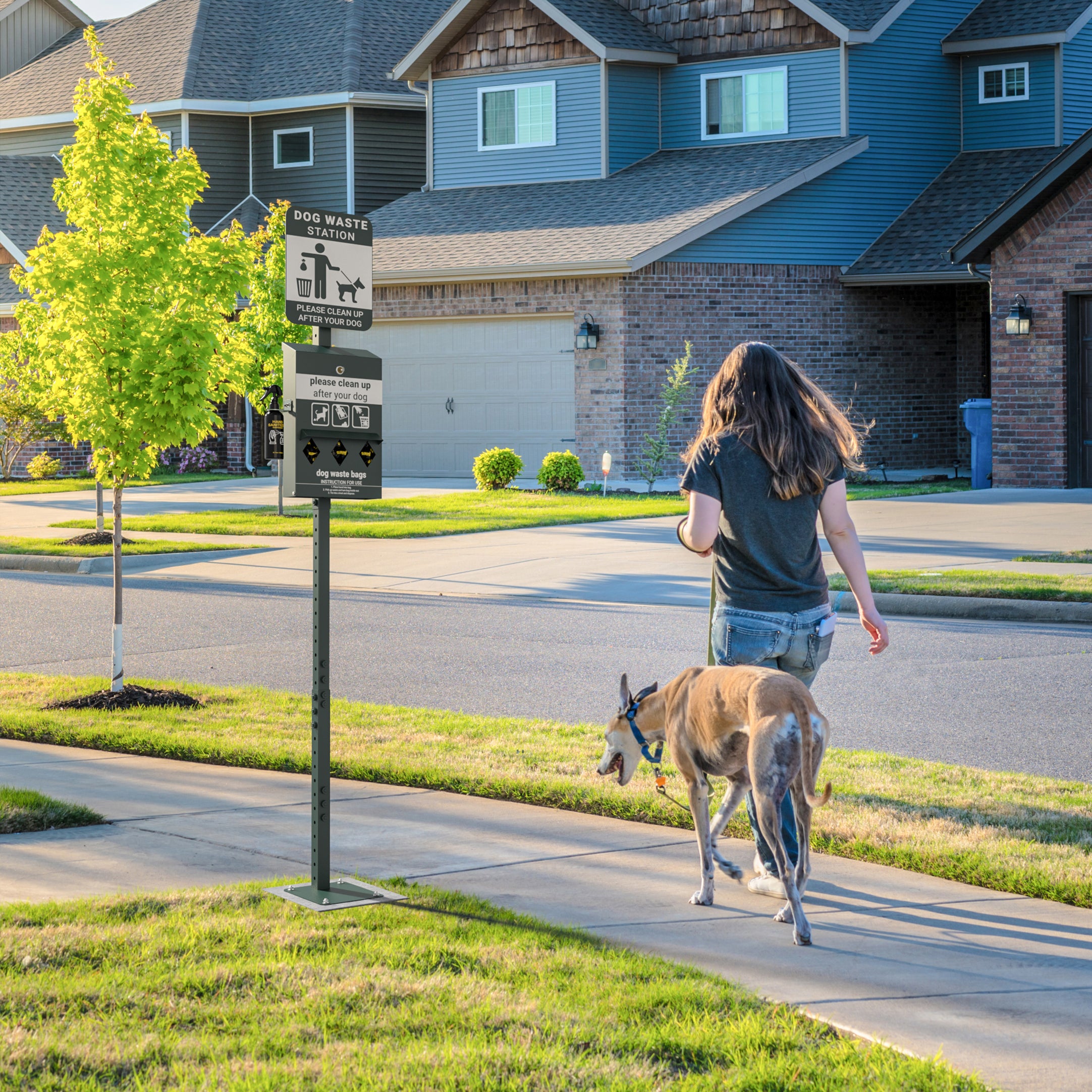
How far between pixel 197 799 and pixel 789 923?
311 cm

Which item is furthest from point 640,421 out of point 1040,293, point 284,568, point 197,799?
point 197,799

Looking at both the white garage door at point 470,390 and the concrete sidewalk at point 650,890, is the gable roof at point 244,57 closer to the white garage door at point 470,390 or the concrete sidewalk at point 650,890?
Answer: the white garage door at point 470,390

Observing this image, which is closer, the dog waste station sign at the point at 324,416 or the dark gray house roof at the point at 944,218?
the dog waste station sign at the point at 324,416

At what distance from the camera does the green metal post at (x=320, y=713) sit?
5.51 meters

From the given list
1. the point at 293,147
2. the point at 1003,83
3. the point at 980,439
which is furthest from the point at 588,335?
the point at 293,147

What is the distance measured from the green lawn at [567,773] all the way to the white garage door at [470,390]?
17.2 m

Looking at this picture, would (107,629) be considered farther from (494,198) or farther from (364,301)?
(494,198)

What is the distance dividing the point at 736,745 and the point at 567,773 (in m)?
2.24

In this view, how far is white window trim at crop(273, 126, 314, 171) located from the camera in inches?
1332

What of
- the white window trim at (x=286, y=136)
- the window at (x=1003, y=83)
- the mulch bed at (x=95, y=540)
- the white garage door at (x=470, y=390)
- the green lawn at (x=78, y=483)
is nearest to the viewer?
the mulch bed at (x=95, y=540)

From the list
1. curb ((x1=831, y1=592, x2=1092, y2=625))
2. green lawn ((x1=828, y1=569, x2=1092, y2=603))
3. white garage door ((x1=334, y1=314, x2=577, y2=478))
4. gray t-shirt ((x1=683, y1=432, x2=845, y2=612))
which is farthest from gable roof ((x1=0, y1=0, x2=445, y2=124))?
gray t-shirt ((x1=683, y1=432, x2=845, y2=612))

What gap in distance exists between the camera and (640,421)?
25.8m

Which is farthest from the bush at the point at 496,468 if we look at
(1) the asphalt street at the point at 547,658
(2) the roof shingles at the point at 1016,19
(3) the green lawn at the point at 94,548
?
(2) the roof shingles at the point at 1016,19

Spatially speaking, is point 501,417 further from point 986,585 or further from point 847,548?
point 847,548
